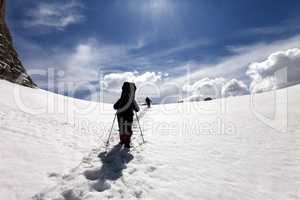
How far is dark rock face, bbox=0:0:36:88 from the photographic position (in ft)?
102

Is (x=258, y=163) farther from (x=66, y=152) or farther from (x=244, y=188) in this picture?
(x=66, y=152)

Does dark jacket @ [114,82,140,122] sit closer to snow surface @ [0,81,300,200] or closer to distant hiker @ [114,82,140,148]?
distant hiker @ [114,82,140,148]

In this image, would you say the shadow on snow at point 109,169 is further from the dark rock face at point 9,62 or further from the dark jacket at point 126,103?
the dark rock face at point 9,62

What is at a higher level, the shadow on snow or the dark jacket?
the dark jacket

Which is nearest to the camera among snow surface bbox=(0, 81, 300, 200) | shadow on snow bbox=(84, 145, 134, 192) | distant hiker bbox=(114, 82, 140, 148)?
snow surface bbox=(0, 81, 300, 200)

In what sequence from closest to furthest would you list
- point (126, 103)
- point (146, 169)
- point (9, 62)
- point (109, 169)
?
point (109, 169) < point (146, 169) < point (126, 103) < point (9, 62)

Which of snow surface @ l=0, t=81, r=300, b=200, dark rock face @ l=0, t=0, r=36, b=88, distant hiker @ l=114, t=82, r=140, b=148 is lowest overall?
snow surface @ l=0, t=81, r=300, b=200

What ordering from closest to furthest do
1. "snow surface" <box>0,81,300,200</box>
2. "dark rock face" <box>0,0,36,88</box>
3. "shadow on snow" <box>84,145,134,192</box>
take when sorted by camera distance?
"snow surface" <box>0,81,300,200</box>, "shadow on snow" <box>84,145,134,192</box>, "dark rock face" <box>0,0,36,88</box>

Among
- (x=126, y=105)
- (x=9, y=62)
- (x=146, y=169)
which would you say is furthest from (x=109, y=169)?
(x=9, y=62)

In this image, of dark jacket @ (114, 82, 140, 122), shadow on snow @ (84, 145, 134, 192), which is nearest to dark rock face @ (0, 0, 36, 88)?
dark jacket @ (114, 82, 140, 122)

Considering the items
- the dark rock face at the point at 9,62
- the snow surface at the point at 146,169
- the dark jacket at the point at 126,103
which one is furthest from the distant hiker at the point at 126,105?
the dark rock face at the point at 9,62

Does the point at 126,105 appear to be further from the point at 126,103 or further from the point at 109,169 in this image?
the point at 109,169

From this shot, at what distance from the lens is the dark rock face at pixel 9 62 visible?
31.2 meters

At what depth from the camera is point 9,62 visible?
34.8 metres
